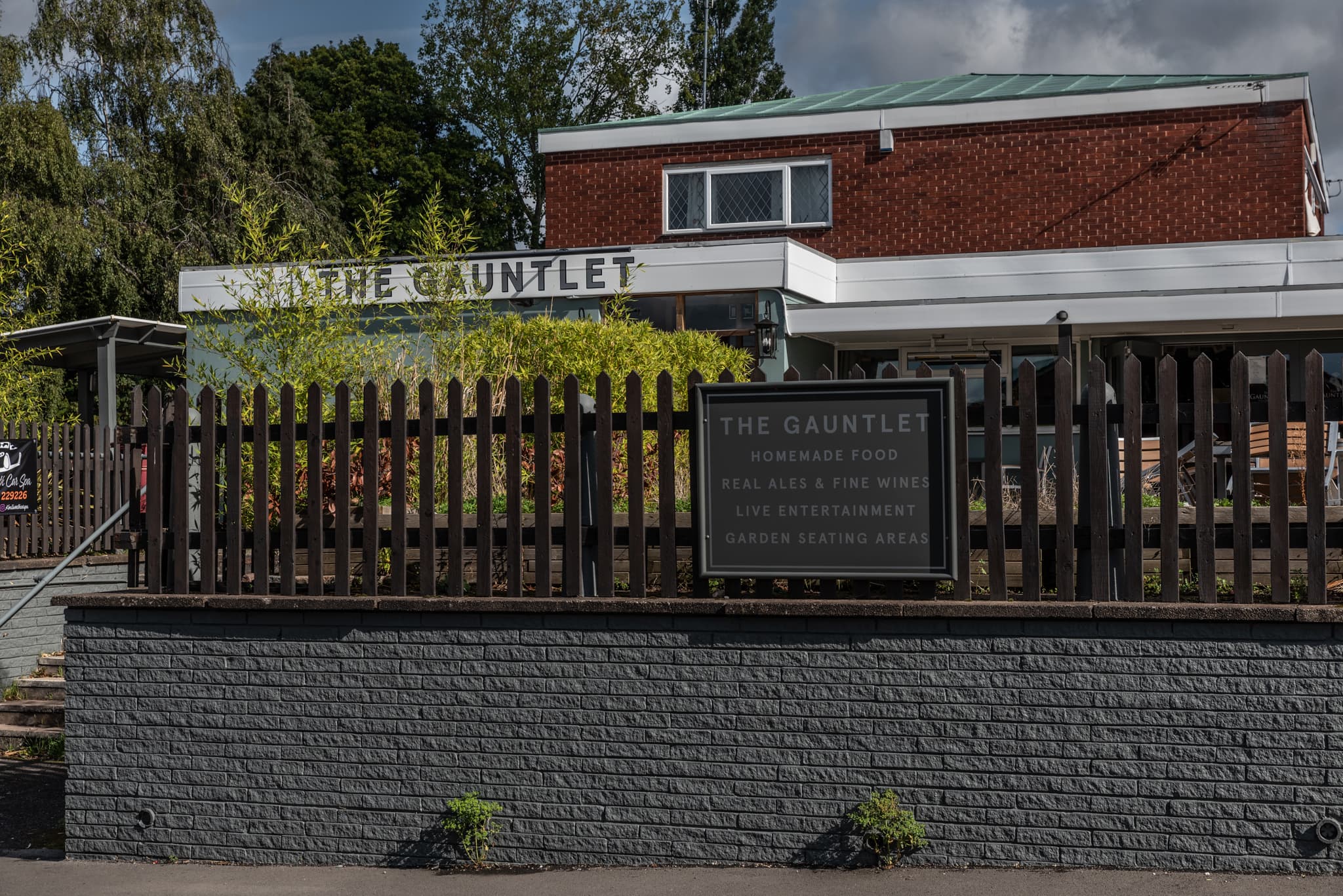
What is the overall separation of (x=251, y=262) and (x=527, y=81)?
31253 millimetres

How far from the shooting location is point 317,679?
6.34 m

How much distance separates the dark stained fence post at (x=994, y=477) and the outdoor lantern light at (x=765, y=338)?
9.92 metres

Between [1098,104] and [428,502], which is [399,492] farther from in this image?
[1098,104]

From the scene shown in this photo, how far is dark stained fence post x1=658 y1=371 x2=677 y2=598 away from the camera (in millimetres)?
5934

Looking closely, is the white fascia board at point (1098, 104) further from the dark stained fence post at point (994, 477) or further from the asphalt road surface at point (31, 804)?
the dark stained fence post at point (994, 477)

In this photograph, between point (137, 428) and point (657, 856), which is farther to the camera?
point (137, 428)

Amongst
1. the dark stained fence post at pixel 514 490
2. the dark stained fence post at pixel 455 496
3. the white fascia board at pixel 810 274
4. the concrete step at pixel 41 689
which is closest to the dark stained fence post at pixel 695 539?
the dark stained fence post at pixel 514 490

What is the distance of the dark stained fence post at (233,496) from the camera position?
6492 millimetres

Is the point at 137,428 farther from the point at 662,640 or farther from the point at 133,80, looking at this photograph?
the point at 133,80

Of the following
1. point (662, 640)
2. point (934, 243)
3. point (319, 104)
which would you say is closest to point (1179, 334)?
point (934, 243)

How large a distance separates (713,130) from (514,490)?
1545cm

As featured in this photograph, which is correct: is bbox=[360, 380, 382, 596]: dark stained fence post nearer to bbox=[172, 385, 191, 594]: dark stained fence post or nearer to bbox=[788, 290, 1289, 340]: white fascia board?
bbox=[172, 385, 191, 594]: dark stained fence post

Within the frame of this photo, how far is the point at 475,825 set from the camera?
6.09 meters

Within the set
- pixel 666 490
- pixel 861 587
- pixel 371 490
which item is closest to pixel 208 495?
pixel 371 490
